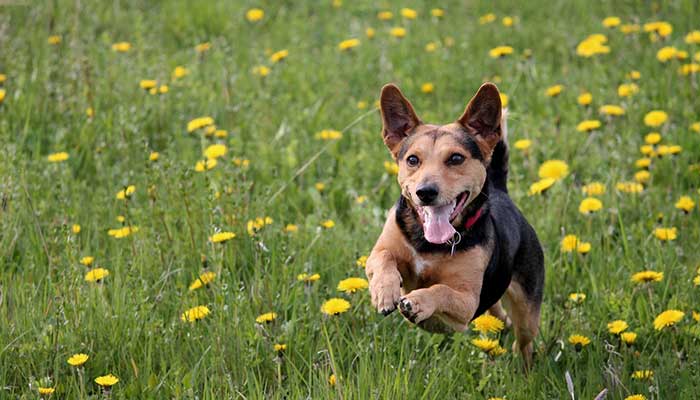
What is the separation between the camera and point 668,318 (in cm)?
478

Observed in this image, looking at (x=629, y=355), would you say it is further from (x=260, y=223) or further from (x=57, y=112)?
(x=57, y=112)

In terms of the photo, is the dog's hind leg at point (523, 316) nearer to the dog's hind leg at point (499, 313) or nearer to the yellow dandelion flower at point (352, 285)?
the dog's hind leg at point (499, 313)

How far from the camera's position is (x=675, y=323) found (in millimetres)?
4957

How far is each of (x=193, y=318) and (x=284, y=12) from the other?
229 inches

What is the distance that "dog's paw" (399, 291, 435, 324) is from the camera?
378 cm

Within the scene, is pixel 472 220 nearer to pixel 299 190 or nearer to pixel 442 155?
pixel 442 155

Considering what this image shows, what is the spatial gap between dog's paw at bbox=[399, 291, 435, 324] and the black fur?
0.47 meters

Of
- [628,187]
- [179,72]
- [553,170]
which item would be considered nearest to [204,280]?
[553,170]

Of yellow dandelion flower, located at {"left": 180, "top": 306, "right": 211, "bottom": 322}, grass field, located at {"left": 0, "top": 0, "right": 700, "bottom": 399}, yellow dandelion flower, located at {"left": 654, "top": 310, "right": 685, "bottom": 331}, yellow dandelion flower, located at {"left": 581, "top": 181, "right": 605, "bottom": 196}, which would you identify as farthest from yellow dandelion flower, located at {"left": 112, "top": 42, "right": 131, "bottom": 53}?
yellow dandelion flower, located at {"left": 654, "top": 310, "right": 685, "bottom": 331}

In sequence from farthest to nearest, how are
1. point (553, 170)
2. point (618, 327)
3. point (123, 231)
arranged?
point (553, 170), point (123, 231), point (618, 327)

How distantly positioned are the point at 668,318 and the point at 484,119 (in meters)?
1.32

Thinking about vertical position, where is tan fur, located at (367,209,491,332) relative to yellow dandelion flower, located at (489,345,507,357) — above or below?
above

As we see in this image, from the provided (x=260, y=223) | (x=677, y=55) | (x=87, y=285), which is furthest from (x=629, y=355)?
(x=677, y=55)

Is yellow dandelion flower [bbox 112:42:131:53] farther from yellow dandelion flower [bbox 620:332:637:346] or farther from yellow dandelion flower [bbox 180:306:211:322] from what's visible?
yellow dandelion flower [bbox 620:332:637:346]
